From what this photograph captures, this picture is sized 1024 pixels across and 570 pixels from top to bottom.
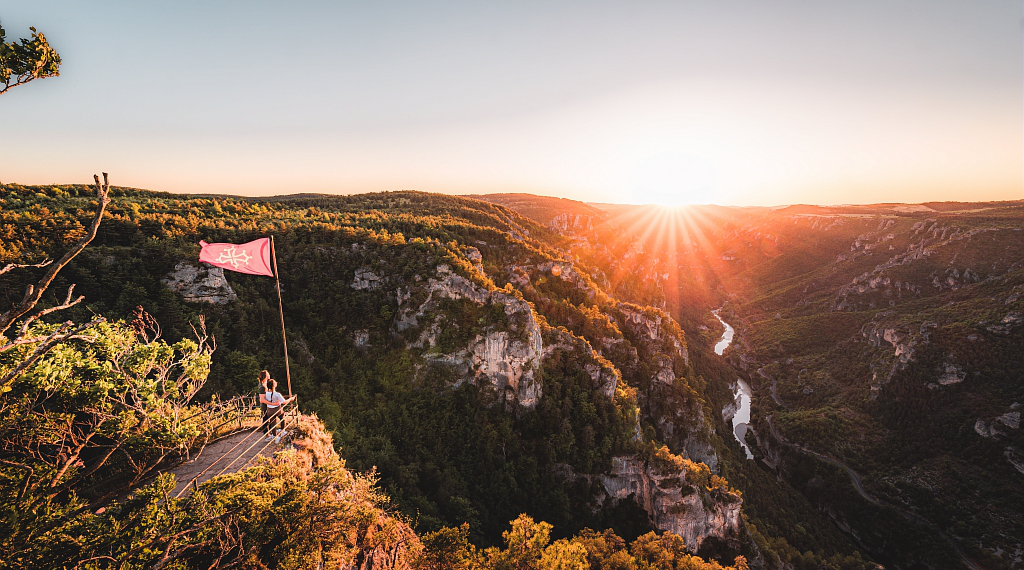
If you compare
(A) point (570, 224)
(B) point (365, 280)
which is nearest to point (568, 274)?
(B) point (365, 280)

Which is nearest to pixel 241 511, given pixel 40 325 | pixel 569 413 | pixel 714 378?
pixel 40 325

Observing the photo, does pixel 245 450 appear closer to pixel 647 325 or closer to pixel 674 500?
pixel 674 500

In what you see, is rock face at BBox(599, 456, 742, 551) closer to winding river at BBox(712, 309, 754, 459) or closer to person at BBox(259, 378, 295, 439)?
person at BBox(259, 378, 295, 439)

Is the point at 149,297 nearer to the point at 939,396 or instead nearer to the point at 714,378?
the point at 714,378

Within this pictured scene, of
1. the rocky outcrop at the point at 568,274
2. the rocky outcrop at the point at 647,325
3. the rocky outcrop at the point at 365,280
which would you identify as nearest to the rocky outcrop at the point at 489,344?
the rocky outcrop at the point at 365,280

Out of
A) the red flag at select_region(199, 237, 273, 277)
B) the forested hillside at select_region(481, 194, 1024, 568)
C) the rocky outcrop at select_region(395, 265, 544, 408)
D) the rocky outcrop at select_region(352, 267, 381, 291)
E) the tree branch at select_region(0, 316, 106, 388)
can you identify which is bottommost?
the forested hillside at select_region(481, 194, 1024, 568)

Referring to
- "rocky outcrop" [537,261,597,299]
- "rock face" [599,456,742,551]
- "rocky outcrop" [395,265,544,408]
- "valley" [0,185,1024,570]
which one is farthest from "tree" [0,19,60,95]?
"rocky outcrop" [537,261,597,299]
